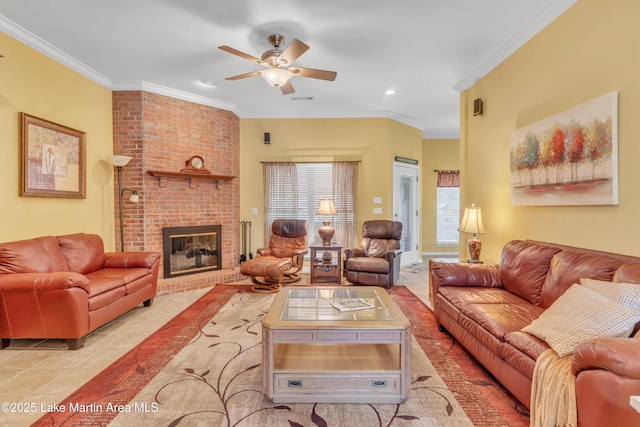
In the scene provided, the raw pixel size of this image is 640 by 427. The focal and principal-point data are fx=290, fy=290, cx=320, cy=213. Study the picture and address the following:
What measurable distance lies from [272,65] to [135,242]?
10.4ft

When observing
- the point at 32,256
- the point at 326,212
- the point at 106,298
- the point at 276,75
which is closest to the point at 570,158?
the point at 276,75

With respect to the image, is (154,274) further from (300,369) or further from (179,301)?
(300,369)

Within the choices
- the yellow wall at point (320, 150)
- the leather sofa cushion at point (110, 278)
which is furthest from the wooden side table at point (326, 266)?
the leather sofa cushion at point (110, 278)

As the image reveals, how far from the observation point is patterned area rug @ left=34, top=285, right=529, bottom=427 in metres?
1.67

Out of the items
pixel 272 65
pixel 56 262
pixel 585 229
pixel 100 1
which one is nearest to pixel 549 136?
pixel 585 229

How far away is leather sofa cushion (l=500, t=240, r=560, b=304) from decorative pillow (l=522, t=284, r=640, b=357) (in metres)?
0.61

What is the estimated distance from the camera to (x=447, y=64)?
3553 mm

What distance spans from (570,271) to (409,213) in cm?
398

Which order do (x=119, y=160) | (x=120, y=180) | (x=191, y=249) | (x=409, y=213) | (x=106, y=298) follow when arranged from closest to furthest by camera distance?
(x=106, y=298) < (x=119, y=160) < (x=120, y=180) < (x=191, y=249) < (x=409, y=213)

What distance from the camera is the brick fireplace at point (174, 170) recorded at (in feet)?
13.8

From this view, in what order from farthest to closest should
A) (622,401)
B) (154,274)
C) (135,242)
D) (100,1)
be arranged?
(135,242) < (154,274) < (100,1) < (622,401)

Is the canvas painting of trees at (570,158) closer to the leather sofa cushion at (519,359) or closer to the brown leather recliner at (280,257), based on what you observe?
the leather sofa cushion at (519,359)

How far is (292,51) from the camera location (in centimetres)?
A: 260

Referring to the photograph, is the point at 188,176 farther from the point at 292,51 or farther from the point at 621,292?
the point at 621,292
